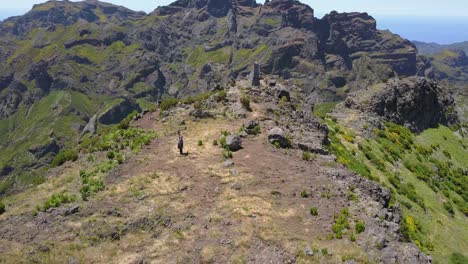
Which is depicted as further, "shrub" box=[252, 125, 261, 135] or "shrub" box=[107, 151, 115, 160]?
"shrub" box=[252, 125, 261, 135]

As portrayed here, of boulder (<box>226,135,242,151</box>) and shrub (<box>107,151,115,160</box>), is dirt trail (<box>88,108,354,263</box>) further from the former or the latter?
shrub (<box>107,151,115,160</box>)

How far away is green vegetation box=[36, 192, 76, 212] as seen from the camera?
96.6ft

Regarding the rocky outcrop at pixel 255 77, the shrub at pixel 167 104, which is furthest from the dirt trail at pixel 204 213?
the rocky outcrop at pixel 255 77

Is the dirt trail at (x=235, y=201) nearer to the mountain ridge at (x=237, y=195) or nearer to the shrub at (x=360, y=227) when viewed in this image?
the mountain ridge at (x=237, y=195)

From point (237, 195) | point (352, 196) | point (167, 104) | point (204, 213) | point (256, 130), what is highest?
point (167, 104)

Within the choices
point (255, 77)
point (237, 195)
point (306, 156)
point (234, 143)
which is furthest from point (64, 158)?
point (255, 77)

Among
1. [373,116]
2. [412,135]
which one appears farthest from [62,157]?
[412,135]

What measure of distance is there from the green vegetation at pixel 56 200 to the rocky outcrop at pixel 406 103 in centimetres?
5073

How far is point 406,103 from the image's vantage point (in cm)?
7288

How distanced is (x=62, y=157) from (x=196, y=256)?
20.8 m

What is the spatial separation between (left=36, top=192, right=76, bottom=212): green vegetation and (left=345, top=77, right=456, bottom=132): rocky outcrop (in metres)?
50.7

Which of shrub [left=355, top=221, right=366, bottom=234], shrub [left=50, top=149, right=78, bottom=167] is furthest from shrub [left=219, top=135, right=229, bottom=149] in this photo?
shrub [left=355, top=221, right=366, bottom=234]

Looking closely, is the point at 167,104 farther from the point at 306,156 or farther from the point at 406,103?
the point at 406,103

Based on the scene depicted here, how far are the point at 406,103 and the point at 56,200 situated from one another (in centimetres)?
6038
